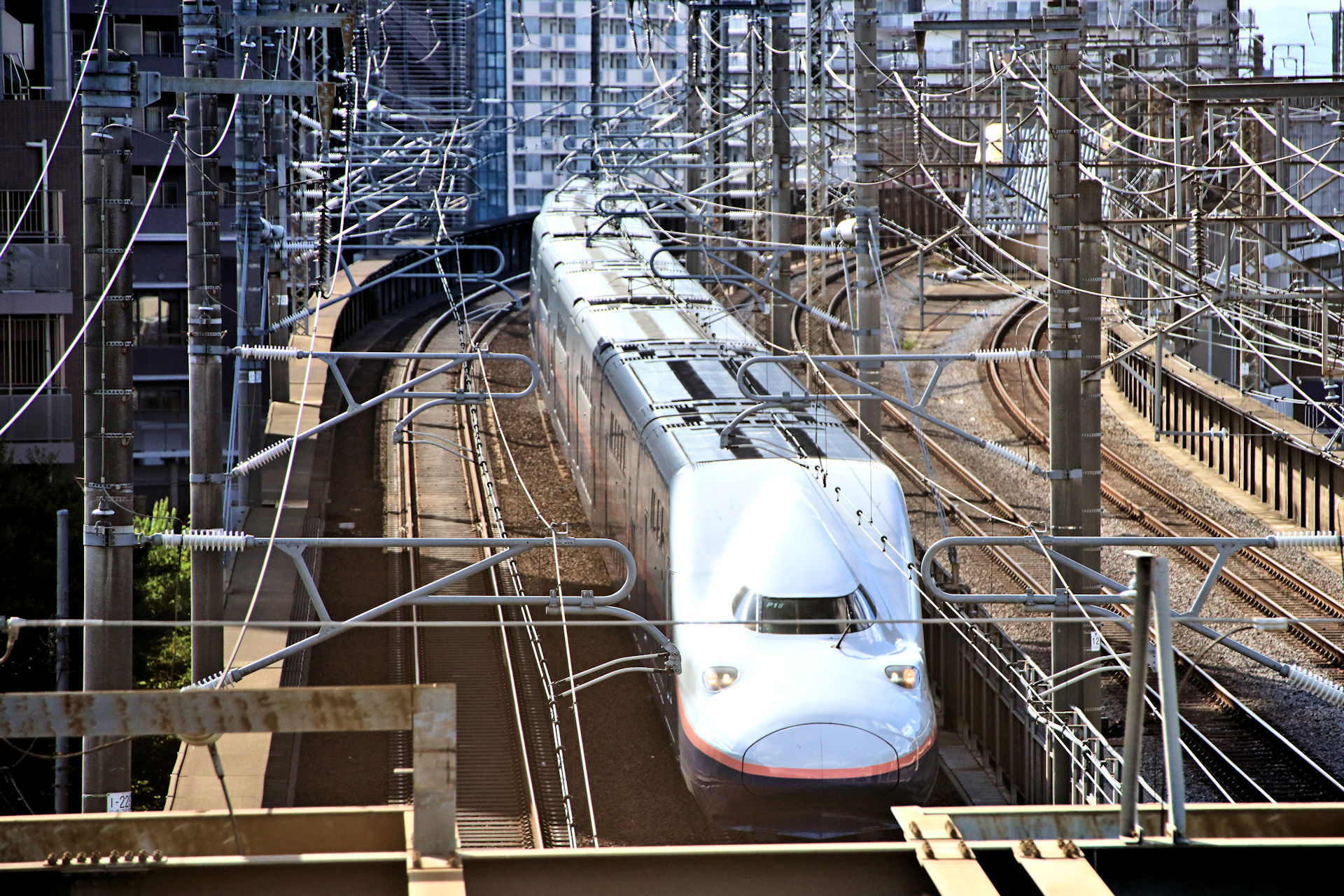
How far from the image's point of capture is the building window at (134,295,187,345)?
1438 inches

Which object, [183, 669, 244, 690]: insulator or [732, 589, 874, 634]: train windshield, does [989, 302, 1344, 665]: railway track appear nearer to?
[732, 589, 874, 634]: train windshield

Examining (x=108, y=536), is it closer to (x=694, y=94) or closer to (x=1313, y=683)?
(x=1313, y=683)

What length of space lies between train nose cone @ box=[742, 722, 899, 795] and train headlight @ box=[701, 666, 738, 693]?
2.17 feet

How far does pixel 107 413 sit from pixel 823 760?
5.76m

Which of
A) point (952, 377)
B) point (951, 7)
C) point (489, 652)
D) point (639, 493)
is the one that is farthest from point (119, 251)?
point (951, 7)

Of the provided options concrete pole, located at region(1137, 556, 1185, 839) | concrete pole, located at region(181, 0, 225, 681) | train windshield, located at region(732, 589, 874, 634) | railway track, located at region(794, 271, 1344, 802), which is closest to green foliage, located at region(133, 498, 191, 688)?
concrete pole, located at region(181, 0, 225, 681)

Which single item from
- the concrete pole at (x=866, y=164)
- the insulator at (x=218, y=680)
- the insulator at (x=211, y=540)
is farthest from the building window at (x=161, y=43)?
the insulator at (x=211, y=540)

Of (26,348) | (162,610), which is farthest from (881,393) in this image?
(26,348)

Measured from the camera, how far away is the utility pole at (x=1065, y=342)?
11383 mm

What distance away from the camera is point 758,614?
11602 mm

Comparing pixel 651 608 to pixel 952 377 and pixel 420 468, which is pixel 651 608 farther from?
pixel 952 377

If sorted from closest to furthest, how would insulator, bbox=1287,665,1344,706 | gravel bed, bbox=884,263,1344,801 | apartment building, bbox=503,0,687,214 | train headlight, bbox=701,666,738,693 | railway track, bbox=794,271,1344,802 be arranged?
insulator, bbox=1287,665,1344,706, train headlight, bbox=701,666,738,693, railway track, bbox=794,271,1344,802, gravel bed, bbox=884,263,1344,801, apartment building, bbox=503,0,687,214

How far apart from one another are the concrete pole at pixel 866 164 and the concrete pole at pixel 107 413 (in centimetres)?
904

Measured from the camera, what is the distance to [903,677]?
36.6 feet
